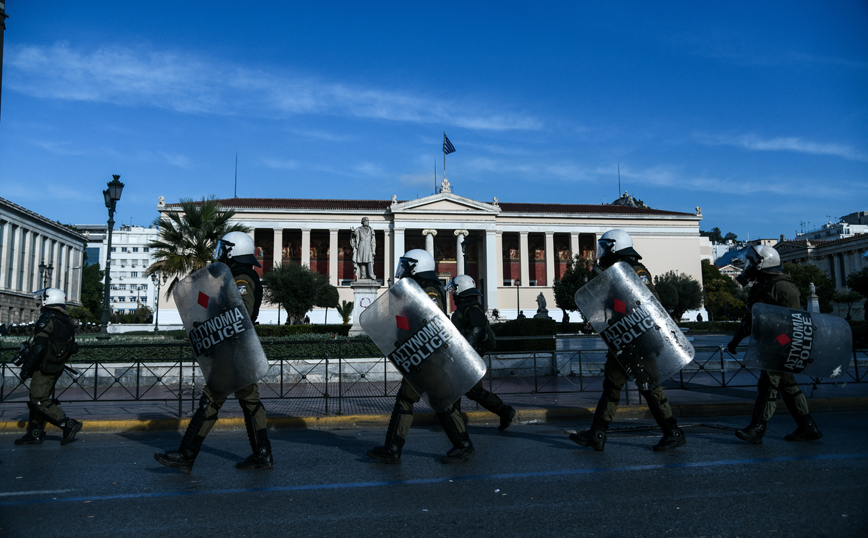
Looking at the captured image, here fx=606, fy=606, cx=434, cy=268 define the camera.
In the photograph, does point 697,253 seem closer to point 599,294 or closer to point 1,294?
point 599,294

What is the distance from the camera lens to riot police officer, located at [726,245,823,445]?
5.80 meters

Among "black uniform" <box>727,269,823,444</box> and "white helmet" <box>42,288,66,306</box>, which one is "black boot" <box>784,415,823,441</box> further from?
"white helmet" <box>42,288,66,306</box>

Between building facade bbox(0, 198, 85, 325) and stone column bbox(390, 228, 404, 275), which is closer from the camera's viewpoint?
stone column bbox(390, 228, 404, 275)

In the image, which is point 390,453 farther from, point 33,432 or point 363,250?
point 363,250

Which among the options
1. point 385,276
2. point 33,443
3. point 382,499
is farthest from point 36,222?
point 382,499

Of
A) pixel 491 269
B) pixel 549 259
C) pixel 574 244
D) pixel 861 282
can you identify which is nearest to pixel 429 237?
pixel 491 269

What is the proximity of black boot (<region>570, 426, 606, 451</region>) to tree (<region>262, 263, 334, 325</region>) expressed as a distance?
35.9 metres

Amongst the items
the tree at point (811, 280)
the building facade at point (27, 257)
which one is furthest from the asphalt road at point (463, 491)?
the building facade at point (27, 257)

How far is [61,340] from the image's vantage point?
6672mm

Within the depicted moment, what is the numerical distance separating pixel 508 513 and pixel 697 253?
59.8m

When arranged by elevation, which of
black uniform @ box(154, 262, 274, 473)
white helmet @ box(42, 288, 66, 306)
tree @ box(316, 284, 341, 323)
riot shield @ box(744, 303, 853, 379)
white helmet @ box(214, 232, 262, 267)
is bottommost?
black uniform @ box(154, 262, 274, 473)

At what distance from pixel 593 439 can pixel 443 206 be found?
1960 inches

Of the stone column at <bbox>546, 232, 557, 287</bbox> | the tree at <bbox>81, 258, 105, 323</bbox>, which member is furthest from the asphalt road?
the tree at <bbox>81, 258, 105, 323</bbox>

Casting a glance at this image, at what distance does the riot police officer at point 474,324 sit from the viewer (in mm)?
5574
